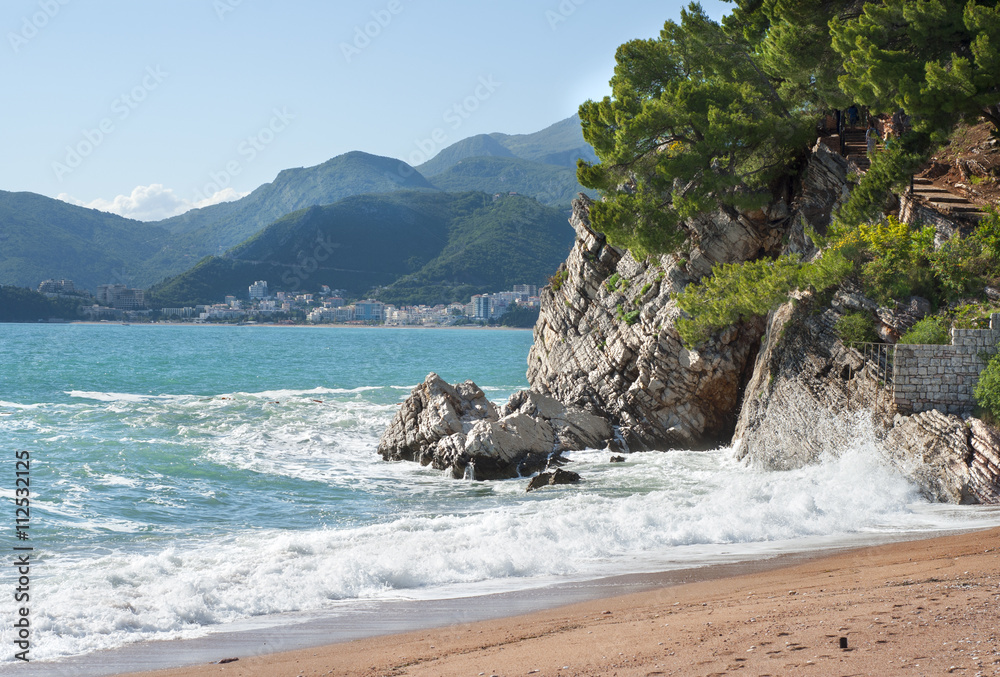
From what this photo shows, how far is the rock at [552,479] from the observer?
17.0 m

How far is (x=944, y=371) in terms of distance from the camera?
47.3 ft

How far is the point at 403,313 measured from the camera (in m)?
161

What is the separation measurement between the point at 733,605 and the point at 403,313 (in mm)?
155289

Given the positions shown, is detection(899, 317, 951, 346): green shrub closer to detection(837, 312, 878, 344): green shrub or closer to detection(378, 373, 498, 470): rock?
detection(837, 312, 878, 344): green shrub

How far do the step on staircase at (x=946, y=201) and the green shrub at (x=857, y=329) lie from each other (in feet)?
14.2

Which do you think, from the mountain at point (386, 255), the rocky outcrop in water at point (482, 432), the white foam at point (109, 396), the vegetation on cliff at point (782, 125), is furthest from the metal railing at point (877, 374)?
the mountain at point (386, 255)

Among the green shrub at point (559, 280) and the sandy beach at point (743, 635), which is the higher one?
the green shrub at point (559, 280)

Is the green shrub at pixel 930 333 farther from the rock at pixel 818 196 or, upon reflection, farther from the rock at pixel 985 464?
the rock at pixel 818 196

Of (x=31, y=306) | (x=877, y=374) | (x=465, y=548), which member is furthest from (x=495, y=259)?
(x=465, y=548)

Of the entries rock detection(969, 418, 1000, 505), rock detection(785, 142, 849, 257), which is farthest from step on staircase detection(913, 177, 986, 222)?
rock detection(969, 418, 1000, 505)

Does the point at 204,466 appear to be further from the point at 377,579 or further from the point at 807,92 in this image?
the point at 807,92

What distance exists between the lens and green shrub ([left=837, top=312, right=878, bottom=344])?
1595 centimetres

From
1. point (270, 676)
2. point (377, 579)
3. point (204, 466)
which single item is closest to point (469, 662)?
point (270, 676)

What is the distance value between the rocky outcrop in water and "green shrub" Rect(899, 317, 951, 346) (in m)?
8.64
